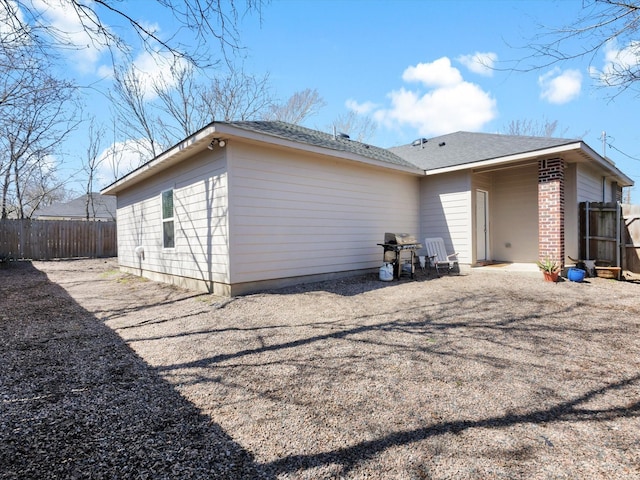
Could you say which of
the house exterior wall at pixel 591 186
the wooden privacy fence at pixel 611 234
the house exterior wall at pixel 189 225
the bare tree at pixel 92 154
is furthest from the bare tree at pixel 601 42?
the bare tree at pixel 92 154

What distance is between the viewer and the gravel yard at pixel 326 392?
1.82m

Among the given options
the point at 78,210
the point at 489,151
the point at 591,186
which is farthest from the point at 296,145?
the point at 78,210

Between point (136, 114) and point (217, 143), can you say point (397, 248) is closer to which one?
point (217, 143)

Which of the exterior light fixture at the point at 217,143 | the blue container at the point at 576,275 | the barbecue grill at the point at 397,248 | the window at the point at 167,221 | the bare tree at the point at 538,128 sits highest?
the bare tree at the point at 538,128

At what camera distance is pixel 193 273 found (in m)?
7.06

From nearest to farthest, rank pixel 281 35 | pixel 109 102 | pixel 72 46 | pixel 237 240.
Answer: pixel 72 46
pixel 281 35
pixel 237 240
pixel 109 102

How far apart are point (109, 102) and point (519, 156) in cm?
1826

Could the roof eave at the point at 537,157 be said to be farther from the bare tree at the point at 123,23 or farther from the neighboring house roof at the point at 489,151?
the bare tree at the point at 123,23

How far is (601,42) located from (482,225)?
20.7ft

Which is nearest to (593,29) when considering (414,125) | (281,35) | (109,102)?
(281,35)

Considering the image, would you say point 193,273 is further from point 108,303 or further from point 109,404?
point 109,404

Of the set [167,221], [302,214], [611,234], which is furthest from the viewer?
[611,234]

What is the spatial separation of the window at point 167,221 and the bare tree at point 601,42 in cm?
712

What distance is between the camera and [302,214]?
7086 millimetres
